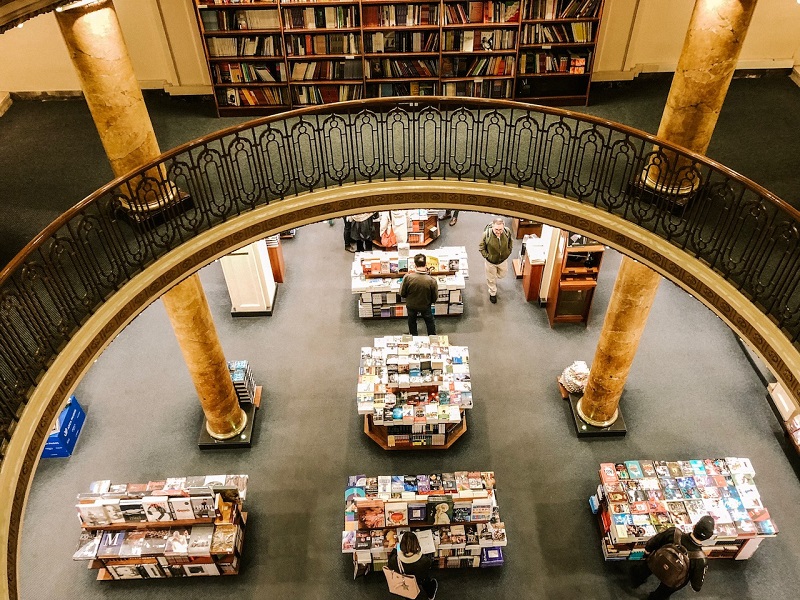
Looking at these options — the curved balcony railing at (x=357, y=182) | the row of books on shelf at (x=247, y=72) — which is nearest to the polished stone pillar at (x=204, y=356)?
the curved balcony railing at (x=357, y=182)

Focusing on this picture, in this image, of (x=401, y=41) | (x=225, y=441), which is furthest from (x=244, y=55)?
(x=225, y=441)

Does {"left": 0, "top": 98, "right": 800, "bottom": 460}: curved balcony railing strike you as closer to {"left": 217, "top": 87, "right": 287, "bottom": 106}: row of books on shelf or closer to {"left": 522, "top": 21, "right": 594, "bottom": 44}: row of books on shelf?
{"left": 217, "top": 87, "right": 287, "bottom": 106}: row of books on shelf

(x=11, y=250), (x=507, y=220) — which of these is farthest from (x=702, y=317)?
(x=11, y=250)

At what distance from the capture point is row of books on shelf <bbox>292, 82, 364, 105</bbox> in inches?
355

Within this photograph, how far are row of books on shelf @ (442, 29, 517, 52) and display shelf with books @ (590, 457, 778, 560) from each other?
5.62m

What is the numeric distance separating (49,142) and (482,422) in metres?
7.10

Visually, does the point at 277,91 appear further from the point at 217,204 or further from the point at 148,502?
the point at 148,502

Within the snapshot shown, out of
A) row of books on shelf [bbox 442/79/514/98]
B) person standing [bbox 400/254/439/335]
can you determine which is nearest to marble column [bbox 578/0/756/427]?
person standing [bbox 400/254/439/335]

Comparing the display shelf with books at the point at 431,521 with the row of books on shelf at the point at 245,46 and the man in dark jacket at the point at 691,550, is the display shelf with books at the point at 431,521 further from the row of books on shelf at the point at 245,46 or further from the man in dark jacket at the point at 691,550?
the row of books on shelf at the point at 245,46

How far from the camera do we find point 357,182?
7227 millimetres

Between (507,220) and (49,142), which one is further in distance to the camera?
(507,220)

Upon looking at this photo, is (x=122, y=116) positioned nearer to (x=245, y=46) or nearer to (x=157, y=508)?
(x=245, y=46)

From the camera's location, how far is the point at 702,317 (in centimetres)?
1060

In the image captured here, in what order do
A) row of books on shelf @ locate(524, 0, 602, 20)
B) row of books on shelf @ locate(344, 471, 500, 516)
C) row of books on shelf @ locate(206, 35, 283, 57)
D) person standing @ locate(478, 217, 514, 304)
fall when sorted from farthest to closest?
person standing @ locate(478, 217, 514, 304) < row of books on shelf @ locate(206, 35, 283, 57) < row of books on shelf @ locate(524, 0, 602, 20) < row of books on shelf @ locate(344, 471, 500, 516)
